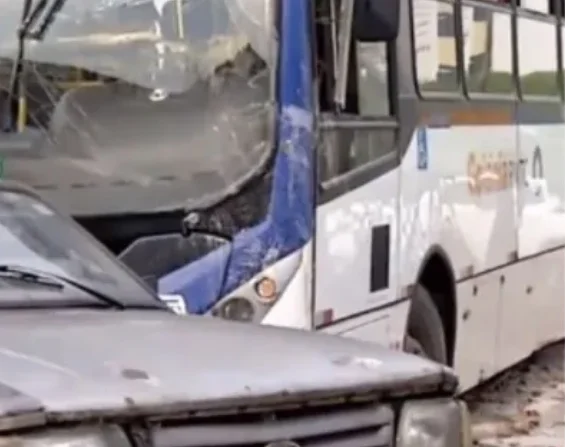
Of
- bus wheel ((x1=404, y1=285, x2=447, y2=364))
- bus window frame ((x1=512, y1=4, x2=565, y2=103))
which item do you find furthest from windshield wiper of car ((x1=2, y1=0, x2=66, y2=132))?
bus window frame ((x1=512, y1=4, x2=565, y2=103))

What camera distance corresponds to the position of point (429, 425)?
20.9 ft

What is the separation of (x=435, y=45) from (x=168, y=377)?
635cm

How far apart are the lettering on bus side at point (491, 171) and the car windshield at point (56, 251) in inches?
209

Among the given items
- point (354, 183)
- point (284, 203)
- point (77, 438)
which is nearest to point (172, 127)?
point (284, 203)

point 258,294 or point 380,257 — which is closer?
point 258,294

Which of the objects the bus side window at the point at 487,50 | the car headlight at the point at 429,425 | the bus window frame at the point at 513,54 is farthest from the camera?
the bus side window at the point at 487,50

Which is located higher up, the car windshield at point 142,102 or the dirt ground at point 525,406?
the car windshield at point 142,102

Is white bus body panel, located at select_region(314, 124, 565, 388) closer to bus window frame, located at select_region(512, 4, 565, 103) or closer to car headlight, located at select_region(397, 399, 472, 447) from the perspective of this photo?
bus window frame, located at select_region(512, 4, 565, 103)

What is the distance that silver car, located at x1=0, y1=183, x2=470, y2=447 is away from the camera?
5512 millimetres

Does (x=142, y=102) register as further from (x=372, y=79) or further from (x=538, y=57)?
(x=538, y=57)

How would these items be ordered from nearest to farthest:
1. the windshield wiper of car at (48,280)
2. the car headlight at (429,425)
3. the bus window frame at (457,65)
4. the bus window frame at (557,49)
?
the car headlight at (429,425) < the windshield wiper of car at (48,280) < the bus window frame at (457,65) < the bus window frame at (557,49)

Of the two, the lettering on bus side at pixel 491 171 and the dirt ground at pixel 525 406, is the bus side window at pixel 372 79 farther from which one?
the dirt ground at pixel 525 406

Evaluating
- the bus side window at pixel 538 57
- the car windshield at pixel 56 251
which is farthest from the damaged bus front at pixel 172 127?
the bus side window at pixel 538 57

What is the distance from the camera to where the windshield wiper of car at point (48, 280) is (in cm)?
696
